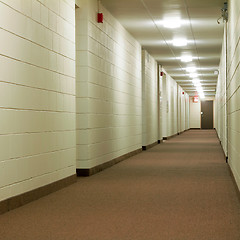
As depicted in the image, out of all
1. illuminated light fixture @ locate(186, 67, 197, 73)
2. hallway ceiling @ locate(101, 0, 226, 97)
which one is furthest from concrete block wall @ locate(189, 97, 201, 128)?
hallway ceiling @ locate(101, 0, 226, 97)

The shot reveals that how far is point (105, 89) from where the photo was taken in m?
9.39

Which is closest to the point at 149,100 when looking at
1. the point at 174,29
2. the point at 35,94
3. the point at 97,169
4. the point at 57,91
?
the point at 174,29

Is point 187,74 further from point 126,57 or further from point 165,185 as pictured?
point 165,185

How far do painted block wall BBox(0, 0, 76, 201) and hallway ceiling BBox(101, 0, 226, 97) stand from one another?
2.40 meters

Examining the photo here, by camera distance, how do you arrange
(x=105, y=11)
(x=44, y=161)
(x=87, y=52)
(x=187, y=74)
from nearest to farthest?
(x=44, y=161), (x=87, y=52), (x=105, y=11), (x=187, y=74)

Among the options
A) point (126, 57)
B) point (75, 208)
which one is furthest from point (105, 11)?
point (75, 208)

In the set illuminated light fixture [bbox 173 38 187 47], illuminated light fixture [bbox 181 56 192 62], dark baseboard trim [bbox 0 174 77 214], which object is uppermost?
illuminated light fixture [bbox 173 38 187 47]

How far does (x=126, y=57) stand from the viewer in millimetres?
11656

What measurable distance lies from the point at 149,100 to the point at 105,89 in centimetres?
639

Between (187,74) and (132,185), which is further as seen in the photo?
(187,74)

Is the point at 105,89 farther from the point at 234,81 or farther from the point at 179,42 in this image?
the point at 179,42

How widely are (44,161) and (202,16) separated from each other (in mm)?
5507

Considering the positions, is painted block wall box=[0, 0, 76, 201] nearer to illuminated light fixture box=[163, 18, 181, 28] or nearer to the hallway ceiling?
the hallway ceiling

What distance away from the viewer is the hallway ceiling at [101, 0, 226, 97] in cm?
916
